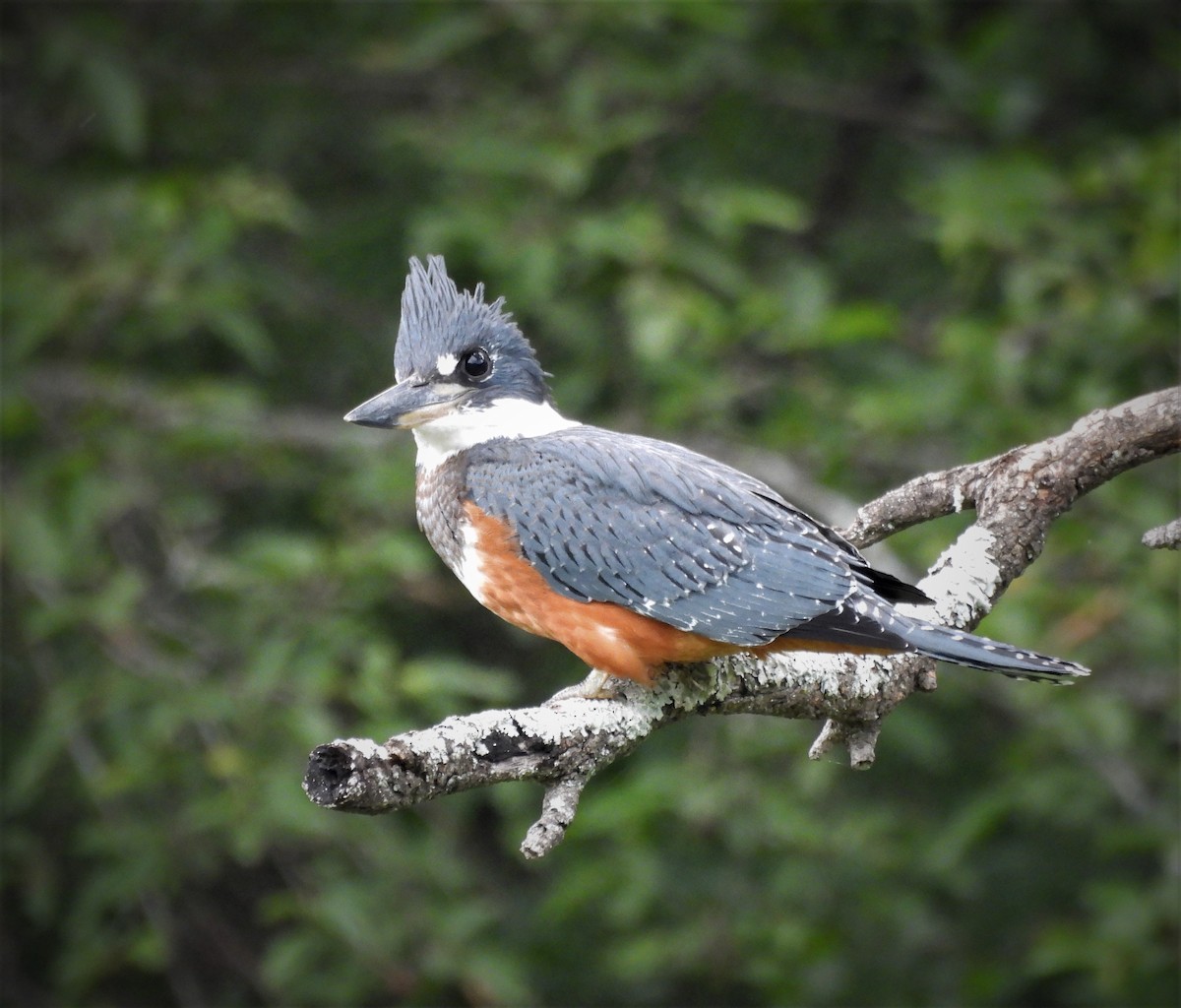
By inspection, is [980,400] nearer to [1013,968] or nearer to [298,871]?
[1013,968]

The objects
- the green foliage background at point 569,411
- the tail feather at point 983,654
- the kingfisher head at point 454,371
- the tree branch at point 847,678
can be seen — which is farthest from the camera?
the green foliage background at point 569,411

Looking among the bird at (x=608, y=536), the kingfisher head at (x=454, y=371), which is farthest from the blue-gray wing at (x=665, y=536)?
the kingfisher head at (x=454, y=371)

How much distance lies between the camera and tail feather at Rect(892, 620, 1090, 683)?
2.40m

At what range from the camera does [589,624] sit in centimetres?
276

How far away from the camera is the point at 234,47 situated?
5.87 m

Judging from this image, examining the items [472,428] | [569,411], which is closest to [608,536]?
[472,428]

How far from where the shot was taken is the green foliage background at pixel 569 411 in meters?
4.63

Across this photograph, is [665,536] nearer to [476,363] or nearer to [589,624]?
[589,624]

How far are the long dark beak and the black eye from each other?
0.16 ft

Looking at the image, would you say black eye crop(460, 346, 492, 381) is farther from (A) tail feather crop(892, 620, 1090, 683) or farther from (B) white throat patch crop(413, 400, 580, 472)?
(A) tail feather crop(892, 620, 1090, 683)

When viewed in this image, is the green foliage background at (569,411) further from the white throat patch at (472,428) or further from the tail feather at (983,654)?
the tail feather at (983,654)

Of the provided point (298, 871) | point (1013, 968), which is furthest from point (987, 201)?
point (298, 871)

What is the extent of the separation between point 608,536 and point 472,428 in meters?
0.44

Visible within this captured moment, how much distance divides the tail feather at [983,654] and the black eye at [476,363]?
1088mm
